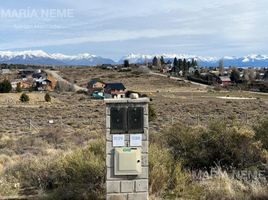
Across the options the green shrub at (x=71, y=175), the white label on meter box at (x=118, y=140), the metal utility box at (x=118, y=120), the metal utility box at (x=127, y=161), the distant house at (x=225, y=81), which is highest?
the metal utility box at (x=118, y=120)

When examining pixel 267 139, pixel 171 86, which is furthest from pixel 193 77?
pixel 267 139

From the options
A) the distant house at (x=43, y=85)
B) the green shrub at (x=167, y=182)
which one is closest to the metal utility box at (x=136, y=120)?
the green shrub at (x=167, y=182)

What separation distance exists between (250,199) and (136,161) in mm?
1829

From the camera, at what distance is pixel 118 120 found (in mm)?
6738

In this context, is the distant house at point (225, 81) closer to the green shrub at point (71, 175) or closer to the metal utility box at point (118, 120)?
the green shrub at point (71, 175)

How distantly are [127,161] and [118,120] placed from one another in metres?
0.64

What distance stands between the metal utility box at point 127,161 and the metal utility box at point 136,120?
A: 0.31 metres

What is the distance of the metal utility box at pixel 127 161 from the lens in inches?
260

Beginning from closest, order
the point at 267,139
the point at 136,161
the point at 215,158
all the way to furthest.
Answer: the point at 136,161, the point at 215,158, the point at 267,139

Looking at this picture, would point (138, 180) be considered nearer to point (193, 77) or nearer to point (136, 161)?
point (136, 161)

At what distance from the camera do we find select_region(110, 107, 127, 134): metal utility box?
6703 mm

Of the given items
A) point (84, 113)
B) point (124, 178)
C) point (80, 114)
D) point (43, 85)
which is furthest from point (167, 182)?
point (43, 85)

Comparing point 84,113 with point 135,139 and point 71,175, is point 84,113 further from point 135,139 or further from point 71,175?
point 135,139

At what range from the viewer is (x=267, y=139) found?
10133 millimetres
